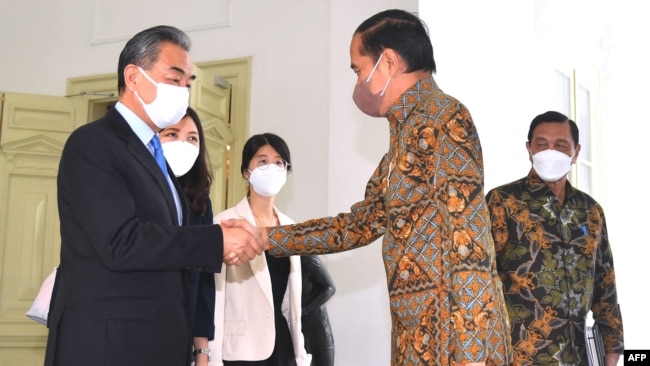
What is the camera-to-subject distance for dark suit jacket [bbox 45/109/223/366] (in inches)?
76.3

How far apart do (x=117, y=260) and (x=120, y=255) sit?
15 mm

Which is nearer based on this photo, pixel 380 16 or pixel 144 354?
pixel 144 354

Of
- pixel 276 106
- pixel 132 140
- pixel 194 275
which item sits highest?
pixel 276 106

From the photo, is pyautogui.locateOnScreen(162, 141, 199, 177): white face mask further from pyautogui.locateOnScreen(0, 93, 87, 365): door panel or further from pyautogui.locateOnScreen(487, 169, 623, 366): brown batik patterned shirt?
pyautogui.locateOnScreen(0, 93, 87, 365): door panel

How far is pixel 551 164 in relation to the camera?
10.5ft

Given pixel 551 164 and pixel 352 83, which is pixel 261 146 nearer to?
pixel 551 164

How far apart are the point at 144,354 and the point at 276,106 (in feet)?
13.6

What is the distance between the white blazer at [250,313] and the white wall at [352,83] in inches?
59.3

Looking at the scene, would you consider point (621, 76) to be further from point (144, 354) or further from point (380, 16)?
point (144, 354)

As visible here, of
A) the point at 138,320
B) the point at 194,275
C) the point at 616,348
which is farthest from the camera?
the point at 616,348

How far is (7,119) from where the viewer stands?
5.90 metres

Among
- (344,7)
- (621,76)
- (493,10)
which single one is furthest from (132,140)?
(621,76)

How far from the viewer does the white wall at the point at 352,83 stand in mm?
4590

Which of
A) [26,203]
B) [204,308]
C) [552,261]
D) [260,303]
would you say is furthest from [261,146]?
[26,203]
